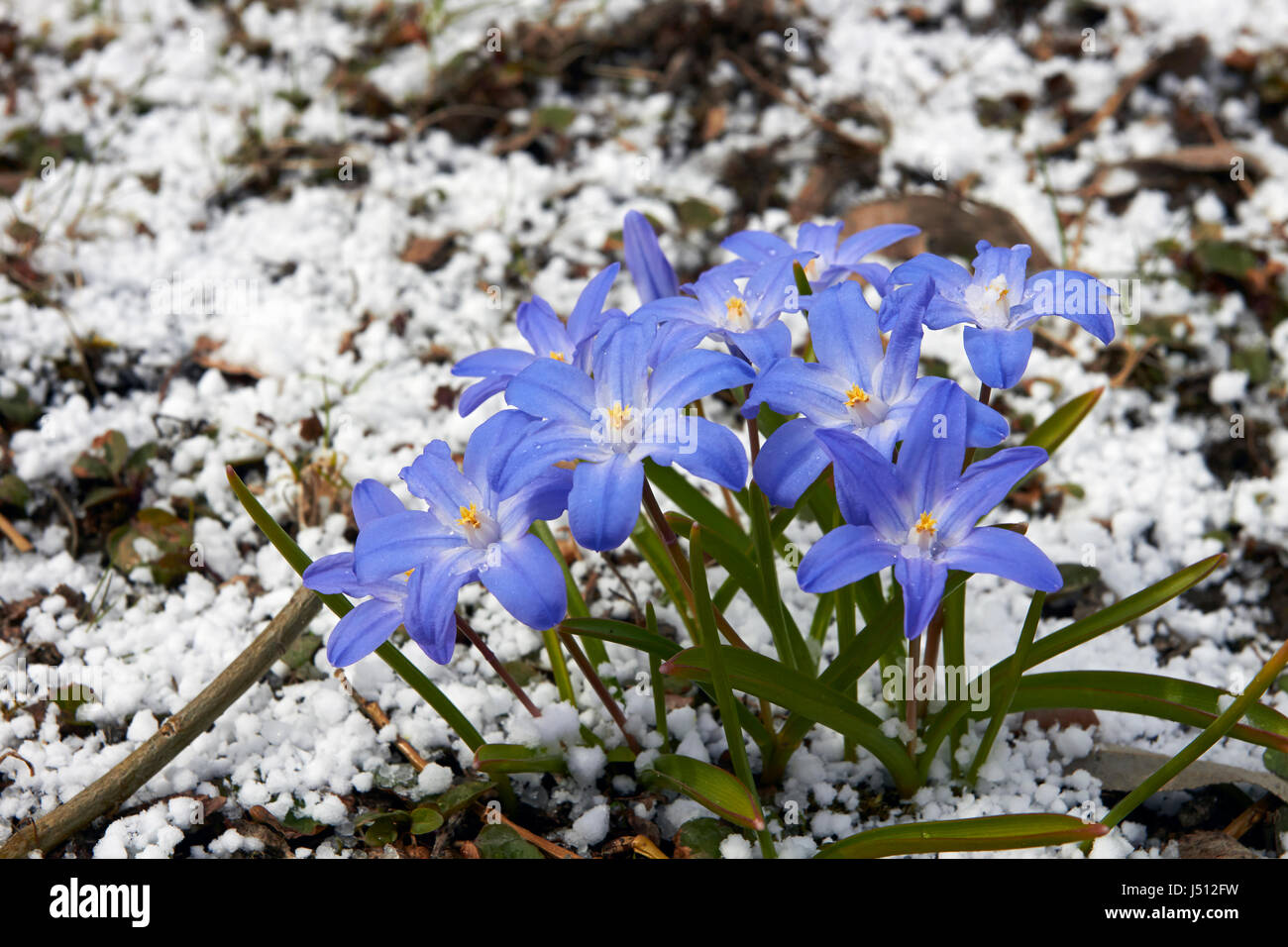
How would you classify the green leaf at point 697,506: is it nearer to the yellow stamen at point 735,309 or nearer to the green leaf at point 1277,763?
the yellow stamen at point 735,309

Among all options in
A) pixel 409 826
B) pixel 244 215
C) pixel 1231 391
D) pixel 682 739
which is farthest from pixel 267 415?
pixel 1231 391

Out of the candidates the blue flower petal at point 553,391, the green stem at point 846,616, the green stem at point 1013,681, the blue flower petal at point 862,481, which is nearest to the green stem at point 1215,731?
the green stem at point 1013,681

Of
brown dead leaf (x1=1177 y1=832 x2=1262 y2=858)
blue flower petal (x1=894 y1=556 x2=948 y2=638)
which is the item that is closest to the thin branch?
blue flower petal (x1=894 y1=556 x2=948 y2=638)

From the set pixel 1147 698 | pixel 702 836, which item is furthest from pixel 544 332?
pixel 1147 698

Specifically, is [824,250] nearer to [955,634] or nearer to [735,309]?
[735,309]

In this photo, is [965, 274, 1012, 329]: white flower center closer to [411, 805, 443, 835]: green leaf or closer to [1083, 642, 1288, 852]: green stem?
[1083, 642, 1288, 852]: green stem

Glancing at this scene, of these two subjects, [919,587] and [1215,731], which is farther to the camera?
[1215,731]
